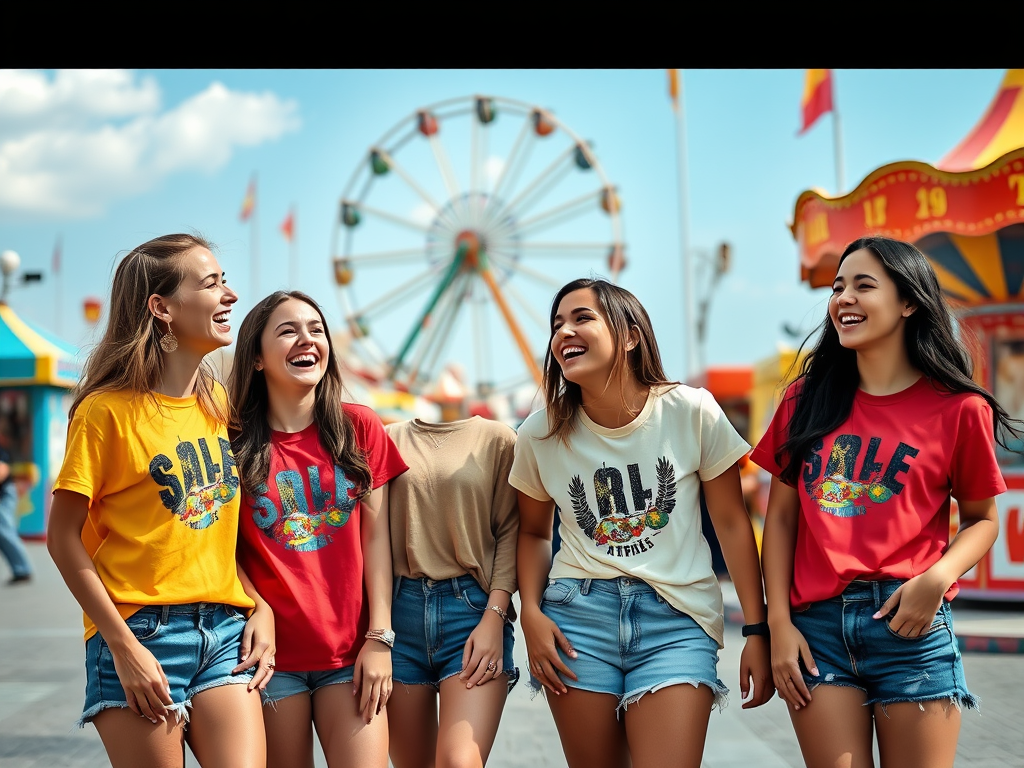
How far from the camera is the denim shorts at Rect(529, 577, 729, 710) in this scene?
2459 millimetres

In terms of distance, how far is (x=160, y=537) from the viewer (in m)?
Answer: 2.39

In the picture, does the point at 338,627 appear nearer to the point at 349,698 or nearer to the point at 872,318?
the point at 349,698

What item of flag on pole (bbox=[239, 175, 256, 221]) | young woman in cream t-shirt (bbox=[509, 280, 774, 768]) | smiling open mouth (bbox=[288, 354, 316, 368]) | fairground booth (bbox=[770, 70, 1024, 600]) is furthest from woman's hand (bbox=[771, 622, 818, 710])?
flag on pole (bbox=[239, 175, 256, 221])

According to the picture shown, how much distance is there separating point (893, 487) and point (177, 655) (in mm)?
1720

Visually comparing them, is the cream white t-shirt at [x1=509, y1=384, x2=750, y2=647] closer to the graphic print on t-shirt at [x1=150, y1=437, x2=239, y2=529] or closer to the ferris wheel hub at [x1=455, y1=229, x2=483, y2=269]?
the graphic print on t-shirt at [x1=150, y1=437, x2=239, y2=529]

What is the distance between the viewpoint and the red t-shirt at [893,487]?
2.35 m

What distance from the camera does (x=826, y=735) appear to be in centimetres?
232

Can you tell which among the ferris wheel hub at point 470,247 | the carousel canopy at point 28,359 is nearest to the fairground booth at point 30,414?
the carousel canopy at point 28,359

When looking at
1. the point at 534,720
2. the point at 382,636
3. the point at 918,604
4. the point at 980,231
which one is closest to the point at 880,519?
the point at 918,604

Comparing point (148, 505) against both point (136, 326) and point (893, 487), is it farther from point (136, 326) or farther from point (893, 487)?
point (893, 487)

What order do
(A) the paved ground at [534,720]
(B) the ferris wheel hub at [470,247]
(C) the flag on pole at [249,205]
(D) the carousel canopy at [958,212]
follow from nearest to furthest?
(A) the paved ground at [534,720] < (D) the carousel canopy at [958,212] < (B) the ferris wheel hub at [470,247] < (C) the flag on pole at [249,205]

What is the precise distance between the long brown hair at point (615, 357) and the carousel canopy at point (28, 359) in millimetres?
14367

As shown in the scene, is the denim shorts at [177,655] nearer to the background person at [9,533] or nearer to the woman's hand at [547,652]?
the woman's hand at [547,652]
